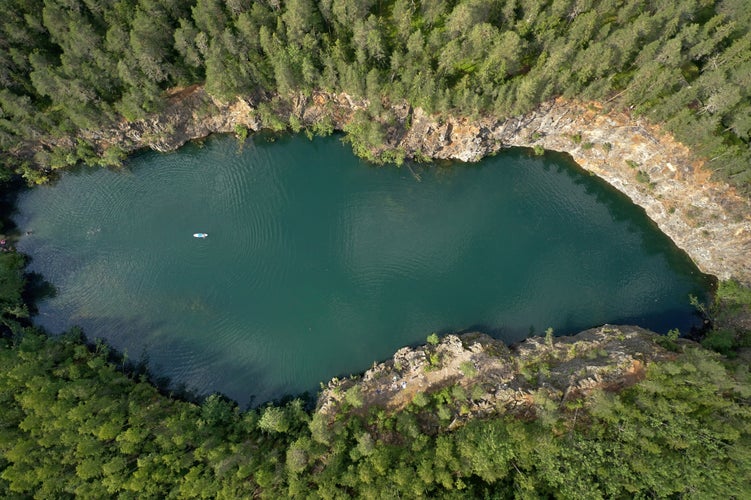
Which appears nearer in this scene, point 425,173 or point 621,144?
point 621,144

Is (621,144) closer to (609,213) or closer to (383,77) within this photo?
(609,213)

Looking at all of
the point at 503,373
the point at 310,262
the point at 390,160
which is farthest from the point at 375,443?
the point at 390,160

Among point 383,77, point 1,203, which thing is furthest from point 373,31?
point 1,203

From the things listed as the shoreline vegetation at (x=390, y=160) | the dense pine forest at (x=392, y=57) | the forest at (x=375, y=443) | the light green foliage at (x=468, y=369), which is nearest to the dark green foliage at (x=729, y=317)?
the shoreline vegetation at (x=390, y=160)

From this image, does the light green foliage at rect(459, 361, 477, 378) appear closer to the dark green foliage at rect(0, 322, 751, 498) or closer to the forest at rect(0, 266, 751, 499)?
the forest at rect(0, 266, 751, 499)

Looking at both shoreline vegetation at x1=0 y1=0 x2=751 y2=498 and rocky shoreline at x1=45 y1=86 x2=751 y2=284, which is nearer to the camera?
shoreline vegetation at x1=0 y1=0 x2=751 y2=498

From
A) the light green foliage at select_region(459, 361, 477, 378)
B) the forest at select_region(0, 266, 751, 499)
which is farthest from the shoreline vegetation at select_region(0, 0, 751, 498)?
the light green foliage at select_region(459, 361, 477, 378)
